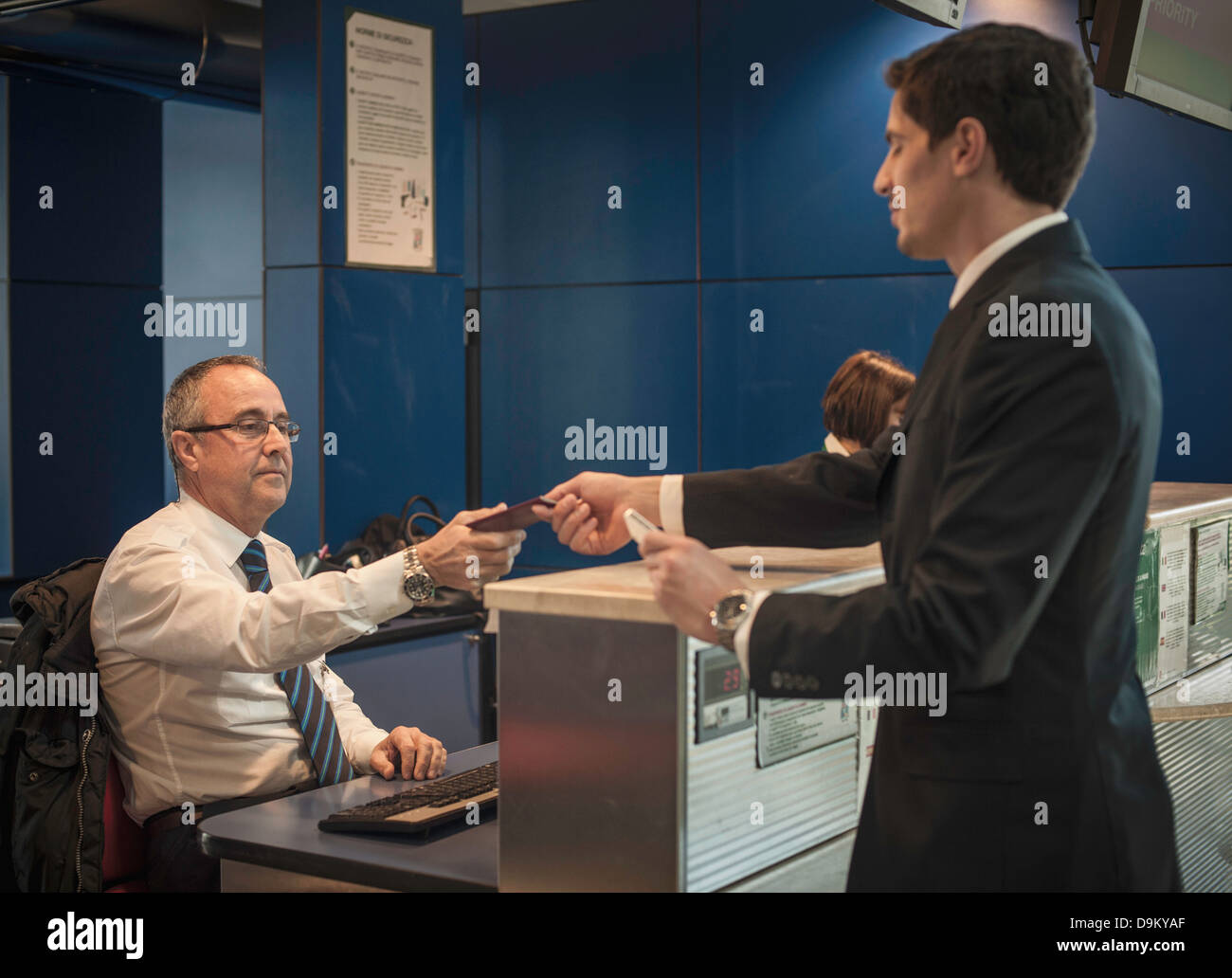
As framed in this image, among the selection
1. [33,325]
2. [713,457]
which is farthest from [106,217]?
[713,457]

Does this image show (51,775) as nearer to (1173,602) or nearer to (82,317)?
(1173,602)

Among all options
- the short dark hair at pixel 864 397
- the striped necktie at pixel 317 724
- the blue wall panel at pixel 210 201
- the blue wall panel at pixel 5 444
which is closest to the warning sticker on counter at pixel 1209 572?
the short dark hair at pixel 864 397

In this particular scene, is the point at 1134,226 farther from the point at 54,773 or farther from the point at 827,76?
the point at 54,773

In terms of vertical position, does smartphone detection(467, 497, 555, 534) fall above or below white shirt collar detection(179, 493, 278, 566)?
above

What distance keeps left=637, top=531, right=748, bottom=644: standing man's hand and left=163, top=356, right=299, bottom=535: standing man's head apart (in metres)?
1.41

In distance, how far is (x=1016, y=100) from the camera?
4.42ft

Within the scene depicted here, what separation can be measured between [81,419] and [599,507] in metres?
4.79

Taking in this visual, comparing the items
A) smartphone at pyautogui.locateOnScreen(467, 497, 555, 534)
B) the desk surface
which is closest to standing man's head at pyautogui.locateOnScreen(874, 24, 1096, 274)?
smartphone at pyautogui.locateOnScreen(467, 497, 555, 534)

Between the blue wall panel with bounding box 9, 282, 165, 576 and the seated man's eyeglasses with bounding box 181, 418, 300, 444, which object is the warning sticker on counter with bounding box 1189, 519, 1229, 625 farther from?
the blue wall panel with bounding box 9, 282, 165, 576

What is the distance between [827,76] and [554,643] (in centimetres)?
437

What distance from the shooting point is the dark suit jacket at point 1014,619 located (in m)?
1.24

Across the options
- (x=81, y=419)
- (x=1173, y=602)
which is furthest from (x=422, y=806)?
(x=81, y=419)

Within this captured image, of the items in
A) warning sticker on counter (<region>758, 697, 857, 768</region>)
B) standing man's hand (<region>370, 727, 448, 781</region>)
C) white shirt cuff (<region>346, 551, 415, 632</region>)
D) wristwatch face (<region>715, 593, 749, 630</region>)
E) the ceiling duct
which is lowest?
standing man's hand (<region>370, 727, 448, 781</region>)

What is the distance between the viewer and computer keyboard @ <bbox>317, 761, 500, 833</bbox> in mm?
1887
